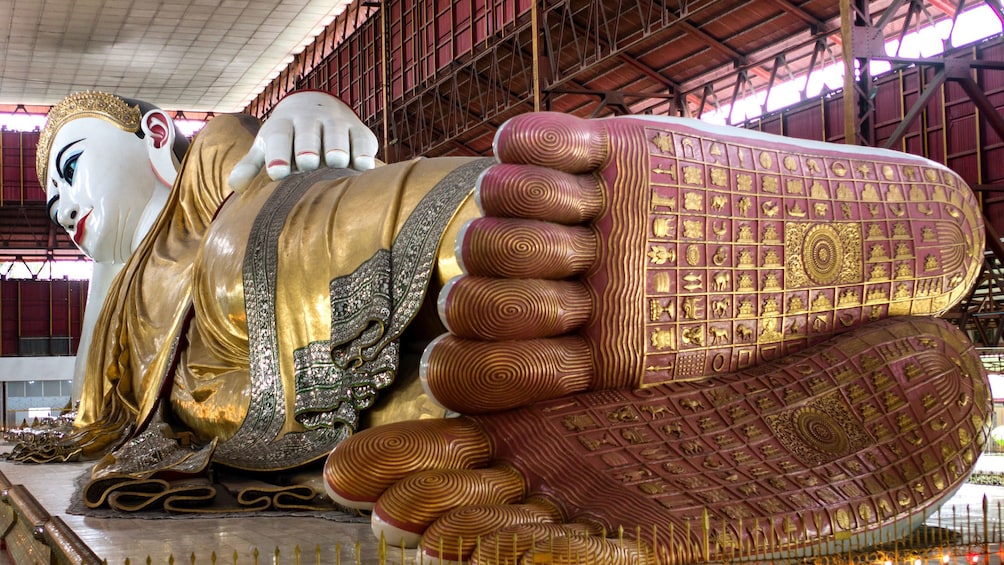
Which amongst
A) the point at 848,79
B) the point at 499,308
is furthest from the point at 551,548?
the point at 848,79

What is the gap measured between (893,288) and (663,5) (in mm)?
7309

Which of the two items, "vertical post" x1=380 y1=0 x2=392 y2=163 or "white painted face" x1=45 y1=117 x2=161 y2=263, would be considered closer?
"white painted face" x1=45 y1=117 x2=161 y2=263

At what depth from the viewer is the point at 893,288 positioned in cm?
286

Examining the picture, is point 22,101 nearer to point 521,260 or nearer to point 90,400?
point 90,400

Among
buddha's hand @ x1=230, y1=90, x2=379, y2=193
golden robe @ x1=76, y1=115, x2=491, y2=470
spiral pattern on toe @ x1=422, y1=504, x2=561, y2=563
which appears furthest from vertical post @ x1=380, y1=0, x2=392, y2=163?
spiral pattern on toe @ x1=422, y1=504, x2=561, y2=563

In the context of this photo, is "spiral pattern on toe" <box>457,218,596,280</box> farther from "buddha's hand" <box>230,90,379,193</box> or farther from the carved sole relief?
"buddha's hand" <box>230,90,379,193</box>

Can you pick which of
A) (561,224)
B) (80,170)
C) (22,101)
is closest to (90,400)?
(80,170)

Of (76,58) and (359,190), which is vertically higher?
(76,58)

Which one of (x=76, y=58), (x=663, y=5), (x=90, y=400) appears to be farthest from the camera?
(x=76, y=58)

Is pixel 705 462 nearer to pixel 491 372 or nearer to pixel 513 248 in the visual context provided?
pixel 491 372

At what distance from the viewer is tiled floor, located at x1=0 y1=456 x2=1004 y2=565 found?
244 cm

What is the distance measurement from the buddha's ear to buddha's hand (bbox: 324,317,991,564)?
4.70 meters

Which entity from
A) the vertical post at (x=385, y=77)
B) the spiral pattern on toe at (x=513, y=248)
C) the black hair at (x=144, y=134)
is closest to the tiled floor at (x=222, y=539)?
the spiral pattern on toe at (x=513, y=248)

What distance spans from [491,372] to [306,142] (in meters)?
1.97
